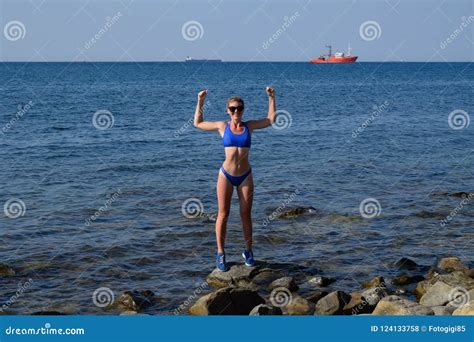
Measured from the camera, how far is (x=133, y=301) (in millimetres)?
10727

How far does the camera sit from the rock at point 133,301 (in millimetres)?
10703

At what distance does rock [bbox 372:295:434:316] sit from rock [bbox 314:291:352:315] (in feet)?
1.87

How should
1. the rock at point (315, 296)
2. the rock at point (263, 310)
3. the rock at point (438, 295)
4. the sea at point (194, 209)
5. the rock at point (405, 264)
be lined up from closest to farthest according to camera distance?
the rock at point (263, 310)
the rock at point (438, 295)
the rock at point (315, 296)
the sea at point (194, 209)
the rock at point (405, 264)

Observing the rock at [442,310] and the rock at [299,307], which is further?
the rock at [299,307]

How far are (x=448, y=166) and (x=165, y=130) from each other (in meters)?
18.7

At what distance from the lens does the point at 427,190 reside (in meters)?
20.4

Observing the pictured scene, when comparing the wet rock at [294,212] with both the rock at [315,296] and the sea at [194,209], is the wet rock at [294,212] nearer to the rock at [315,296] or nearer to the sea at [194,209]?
the sea at [194,209]

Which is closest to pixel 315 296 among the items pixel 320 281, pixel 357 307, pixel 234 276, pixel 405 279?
pixel 357 307

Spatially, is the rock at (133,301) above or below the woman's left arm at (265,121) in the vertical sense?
below

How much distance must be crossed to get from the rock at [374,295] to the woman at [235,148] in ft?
7.30

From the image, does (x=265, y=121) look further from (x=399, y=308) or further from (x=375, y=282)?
(x=375, y=282)

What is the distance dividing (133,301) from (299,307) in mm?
2821

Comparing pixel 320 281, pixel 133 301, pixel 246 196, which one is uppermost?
pixel 246 196

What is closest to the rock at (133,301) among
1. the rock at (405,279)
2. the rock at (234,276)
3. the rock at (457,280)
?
the rock at (234,276)
